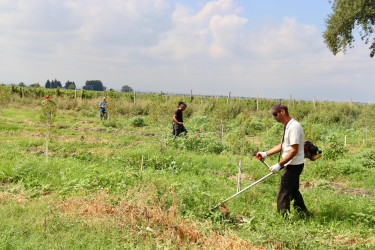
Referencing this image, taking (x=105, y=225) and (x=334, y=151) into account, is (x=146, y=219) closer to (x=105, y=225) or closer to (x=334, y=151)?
(x=105, y=225)

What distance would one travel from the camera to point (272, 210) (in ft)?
14.8

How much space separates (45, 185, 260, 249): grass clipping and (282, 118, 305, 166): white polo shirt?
4.90 feet

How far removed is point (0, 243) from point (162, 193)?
2.29m

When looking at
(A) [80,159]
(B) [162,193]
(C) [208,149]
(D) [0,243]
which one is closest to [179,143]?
(C) [208,149]

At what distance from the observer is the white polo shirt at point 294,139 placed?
159 inches

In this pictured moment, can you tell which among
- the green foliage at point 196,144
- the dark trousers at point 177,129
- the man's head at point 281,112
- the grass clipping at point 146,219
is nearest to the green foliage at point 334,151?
the green foliage at point 196,144

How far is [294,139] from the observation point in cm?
402

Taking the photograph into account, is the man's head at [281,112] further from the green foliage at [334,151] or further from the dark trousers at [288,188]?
the green foliage at [334,151]

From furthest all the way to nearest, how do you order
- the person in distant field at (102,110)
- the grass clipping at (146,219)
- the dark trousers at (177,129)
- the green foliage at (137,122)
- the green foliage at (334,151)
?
1. the person in distant field at (102,110)
2. the green foliage at (137,122)
3. the dark trousers at (177,129)
4. the green foliage at (334,151)
5. the grass clipping at (146,219)

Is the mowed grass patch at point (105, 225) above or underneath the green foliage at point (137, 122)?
underneath

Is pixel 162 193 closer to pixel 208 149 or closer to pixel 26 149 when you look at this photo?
pixel 208 149

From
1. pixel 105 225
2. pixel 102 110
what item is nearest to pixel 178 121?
pixel 105 225

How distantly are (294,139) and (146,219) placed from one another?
8.11ft

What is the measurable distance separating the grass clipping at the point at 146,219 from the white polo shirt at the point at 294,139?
1493 millimetres
